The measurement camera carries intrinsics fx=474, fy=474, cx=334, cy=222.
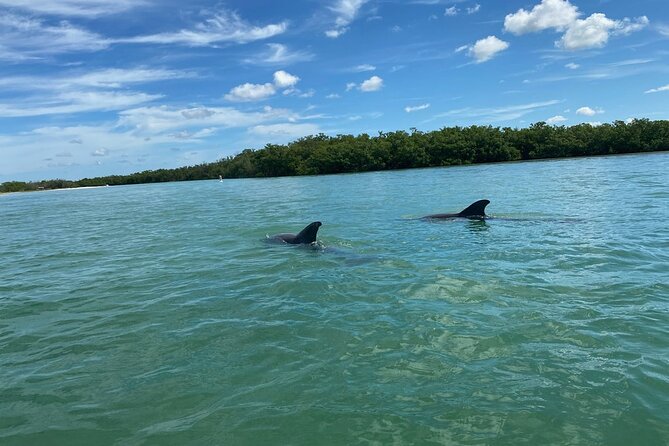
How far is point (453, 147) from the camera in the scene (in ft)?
313

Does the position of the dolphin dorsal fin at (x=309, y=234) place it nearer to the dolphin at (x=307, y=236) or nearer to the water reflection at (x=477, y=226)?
the dolphin at (x=307, y=236)

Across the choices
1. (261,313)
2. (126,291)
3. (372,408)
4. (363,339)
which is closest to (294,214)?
(126,291)

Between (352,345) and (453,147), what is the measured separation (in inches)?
3685

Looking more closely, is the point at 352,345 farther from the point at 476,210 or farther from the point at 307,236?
the point at 476,210

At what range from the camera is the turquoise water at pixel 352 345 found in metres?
4.66

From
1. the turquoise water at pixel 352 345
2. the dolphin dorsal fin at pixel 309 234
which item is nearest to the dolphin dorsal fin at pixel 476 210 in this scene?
the turquoise water at pixel 352 345

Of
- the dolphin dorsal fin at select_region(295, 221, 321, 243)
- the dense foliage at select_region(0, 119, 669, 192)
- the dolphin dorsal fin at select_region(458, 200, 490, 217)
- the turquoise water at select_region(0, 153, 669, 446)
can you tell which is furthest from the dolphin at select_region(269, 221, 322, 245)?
the dense foliage at select_region(0, 119, 669, 192)

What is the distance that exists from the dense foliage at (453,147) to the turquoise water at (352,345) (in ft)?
270

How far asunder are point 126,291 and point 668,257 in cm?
1167

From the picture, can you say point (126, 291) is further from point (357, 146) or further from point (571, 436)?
point (357, 146)

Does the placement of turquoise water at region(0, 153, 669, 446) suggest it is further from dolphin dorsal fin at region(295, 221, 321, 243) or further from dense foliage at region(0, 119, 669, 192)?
dense foliage at region(0, 119, 669, 192)

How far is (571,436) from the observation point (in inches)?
167

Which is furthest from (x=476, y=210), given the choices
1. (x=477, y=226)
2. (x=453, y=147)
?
(x=453, y=147)

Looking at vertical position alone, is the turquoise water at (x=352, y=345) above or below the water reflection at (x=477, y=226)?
below
